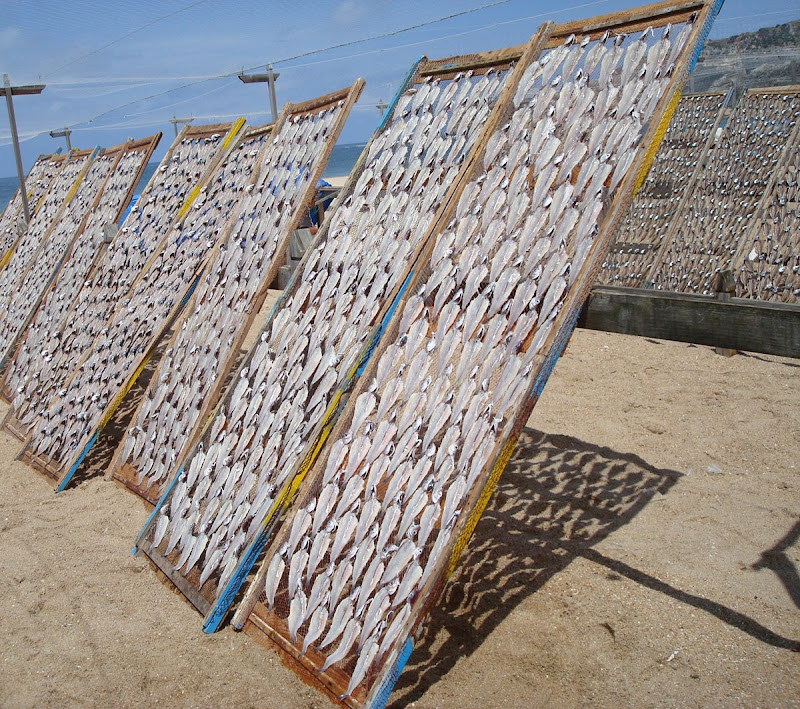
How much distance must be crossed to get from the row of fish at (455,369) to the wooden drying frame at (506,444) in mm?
24

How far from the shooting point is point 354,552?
7.95 feet

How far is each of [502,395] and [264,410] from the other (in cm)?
121

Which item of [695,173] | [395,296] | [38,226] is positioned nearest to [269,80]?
[38,226]

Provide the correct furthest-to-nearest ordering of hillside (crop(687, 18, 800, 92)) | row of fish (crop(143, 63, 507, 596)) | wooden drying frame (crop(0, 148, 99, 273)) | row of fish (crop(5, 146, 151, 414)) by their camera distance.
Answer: hillside (crop(687, 18, 800, 92))
wooden drying frame (crop(0, 148, 99, 273))
row of fish (crop(5, 146, 151, 414))
row of fish (crop(143, 63, 507, 596))

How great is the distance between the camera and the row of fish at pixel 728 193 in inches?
295

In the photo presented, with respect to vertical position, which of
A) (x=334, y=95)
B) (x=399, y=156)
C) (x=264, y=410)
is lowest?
(x=264, y=410)

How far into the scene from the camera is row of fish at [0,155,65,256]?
9.22 meters

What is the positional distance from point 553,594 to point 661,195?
250 inches

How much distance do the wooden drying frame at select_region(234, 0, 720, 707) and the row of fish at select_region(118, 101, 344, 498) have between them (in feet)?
4.42

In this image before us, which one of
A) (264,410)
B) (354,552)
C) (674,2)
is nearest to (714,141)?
(674,2)

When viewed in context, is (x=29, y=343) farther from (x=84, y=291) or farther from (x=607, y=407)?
(x=607, y=407)

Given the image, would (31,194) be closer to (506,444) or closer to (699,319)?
(506,444)

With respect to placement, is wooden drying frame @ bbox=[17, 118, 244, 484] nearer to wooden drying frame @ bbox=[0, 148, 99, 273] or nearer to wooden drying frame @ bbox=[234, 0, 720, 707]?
wooden drying frame @ bbox=[234, 0, 720, 707]

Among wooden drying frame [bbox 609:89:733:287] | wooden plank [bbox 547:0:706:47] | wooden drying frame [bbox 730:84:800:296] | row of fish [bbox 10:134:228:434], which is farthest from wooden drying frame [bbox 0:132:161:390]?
wooden drying frame [bbox 730:84:800:296]
